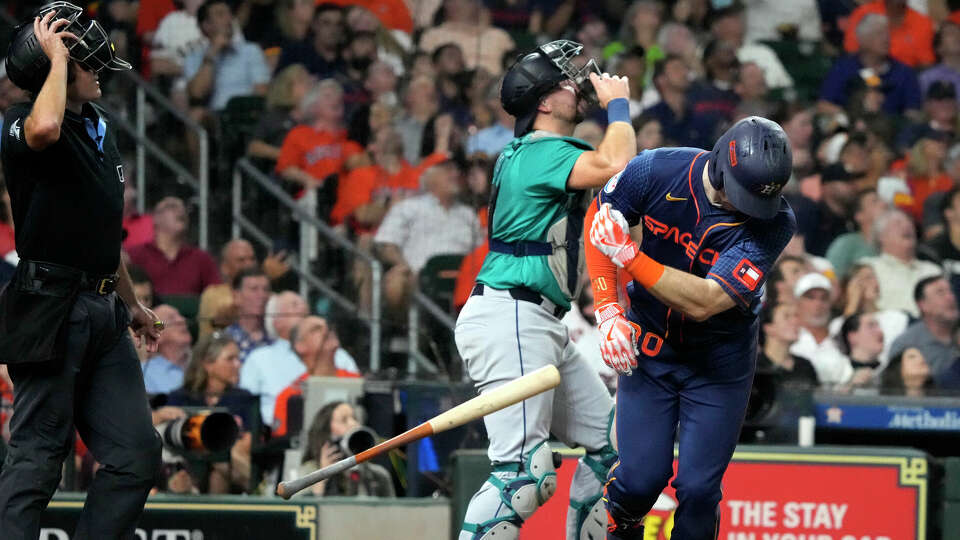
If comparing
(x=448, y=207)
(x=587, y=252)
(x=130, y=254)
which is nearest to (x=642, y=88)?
(x=448, y=207)

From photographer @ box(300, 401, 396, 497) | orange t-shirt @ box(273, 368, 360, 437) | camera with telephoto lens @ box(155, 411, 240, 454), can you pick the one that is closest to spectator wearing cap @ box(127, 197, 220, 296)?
orange t-shirt @ box(273, 368, 360, 437)

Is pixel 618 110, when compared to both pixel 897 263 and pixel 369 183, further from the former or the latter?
pixel 897 263

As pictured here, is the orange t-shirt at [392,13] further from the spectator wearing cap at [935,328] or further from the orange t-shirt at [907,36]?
the orange t-shirt at [907,36]

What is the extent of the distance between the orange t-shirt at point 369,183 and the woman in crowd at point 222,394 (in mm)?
1685

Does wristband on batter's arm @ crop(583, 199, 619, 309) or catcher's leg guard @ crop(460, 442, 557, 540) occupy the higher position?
wristband on batter's arm @ crop(583, 199, 619, 309)

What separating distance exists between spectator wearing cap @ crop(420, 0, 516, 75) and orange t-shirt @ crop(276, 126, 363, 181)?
2.77 feet

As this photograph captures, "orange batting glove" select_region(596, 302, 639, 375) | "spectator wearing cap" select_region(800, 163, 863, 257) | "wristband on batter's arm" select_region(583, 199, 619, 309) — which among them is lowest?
"orange batting glove" select_region(596, 302, 639, 375)

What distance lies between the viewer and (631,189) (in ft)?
15.7

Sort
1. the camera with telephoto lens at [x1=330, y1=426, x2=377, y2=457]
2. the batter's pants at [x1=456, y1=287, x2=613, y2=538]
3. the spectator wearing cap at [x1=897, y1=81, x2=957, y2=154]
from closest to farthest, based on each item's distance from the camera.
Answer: the batter's pants at [x1=456, y1=287, x2=613, y2=538]
the camera with telephoto lens at [x1=330, y1=426, x2=377, y2=457]
the spectator wearing cap at [x1=897, y1=81, x2=957, y2=154]

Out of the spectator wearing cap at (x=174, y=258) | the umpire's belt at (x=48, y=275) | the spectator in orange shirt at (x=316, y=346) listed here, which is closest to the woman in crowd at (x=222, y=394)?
the spectator in orange shirt at (x=316, y=346)

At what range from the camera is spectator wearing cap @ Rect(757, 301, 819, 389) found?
8.03m

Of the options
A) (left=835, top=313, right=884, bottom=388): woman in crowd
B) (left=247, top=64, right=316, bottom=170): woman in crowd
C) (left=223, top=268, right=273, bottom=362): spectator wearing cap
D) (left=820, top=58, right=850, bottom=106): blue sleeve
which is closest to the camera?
(left=223, top=268, right=273, bottom=362): spectator wearing cap

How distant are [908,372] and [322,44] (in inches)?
191

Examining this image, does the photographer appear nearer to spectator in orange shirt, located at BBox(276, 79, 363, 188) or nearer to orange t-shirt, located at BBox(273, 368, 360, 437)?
orange t-shirt, located at BBox(273, 368, 360, 437)
